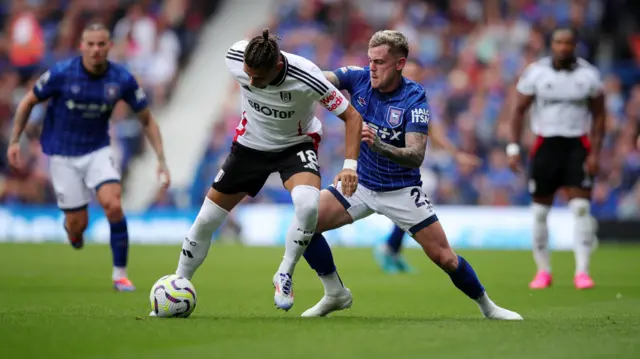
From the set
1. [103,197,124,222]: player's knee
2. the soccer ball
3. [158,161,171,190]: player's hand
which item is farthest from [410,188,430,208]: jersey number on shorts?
[103,197,124,222]: player's knee

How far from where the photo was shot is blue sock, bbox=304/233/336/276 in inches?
322

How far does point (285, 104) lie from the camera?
7969mm

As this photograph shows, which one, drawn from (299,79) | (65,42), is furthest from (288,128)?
(65,42)

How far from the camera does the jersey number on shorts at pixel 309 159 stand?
8.13 meters

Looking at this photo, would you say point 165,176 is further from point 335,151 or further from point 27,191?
point 27,191

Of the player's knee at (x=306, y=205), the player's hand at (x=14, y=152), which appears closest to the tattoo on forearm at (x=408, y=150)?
the player's knee at (x=306, y=205)

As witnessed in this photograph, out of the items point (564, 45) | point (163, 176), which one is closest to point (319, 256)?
point (163, 176)

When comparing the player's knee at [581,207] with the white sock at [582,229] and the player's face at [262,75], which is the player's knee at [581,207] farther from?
the player's face at [262,75]

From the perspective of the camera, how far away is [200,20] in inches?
1093

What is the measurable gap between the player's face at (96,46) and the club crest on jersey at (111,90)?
0.26 meters

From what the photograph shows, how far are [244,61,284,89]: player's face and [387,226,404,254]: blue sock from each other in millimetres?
6057

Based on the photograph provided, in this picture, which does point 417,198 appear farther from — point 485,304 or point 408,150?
point 485,304

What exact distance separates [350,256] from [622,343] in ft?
36.5

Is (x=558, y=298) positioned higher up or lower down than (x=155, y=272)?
higher up
